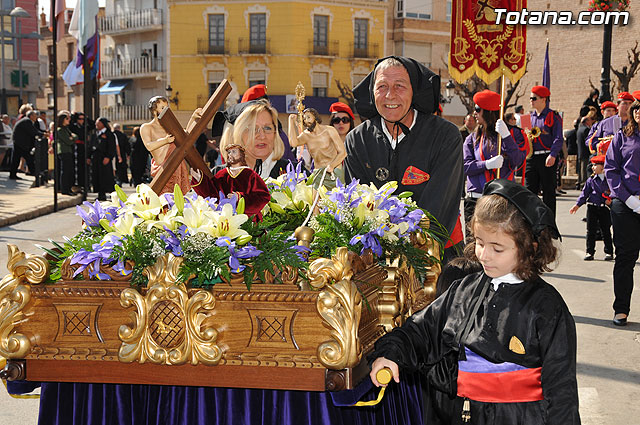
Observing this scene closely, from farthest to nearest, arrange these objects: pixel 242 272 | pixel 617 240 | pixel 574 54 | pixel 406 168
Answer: pixel 574 54 → pixel 617 240 → pixel 406 168 → pixel 242 272

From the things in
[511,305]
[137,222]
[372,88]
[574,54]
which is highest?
[574,54]

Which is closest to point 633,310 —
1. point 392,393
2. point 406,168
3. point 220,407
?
point 406,168

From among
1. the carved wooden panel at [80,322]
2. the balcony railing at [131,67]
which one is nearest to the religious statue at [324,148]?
the carved wooden panel at [80,322]

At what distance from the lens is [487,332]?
2953 millimetres

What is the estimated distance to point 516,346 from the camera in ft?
9.49

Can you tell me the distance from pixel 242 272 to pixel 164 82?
47935 mm

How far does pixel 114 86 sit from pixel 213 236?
171 feet

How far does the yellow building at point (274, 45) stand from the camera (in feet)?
153

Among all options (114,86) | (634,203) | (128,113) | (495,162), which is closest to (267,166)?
(634,203)

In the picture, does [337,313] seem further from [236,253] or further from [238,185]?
[238,185]

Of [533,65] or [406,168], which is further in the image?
[533,65]

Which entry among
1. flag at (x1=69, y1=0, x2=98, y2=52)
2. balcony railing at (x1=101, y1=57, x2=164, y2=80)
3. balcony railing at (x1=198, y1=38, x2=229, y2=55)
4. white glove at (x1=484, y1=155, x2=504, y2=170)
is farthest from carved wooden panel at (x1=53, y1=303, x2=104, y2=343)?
balcony railing at (x1=101, y1=57, x2=164, y2=80)

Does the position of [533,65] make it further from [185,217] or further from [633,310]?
[185,217]

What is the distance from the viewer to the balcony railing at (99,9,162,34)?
49.5 metres
